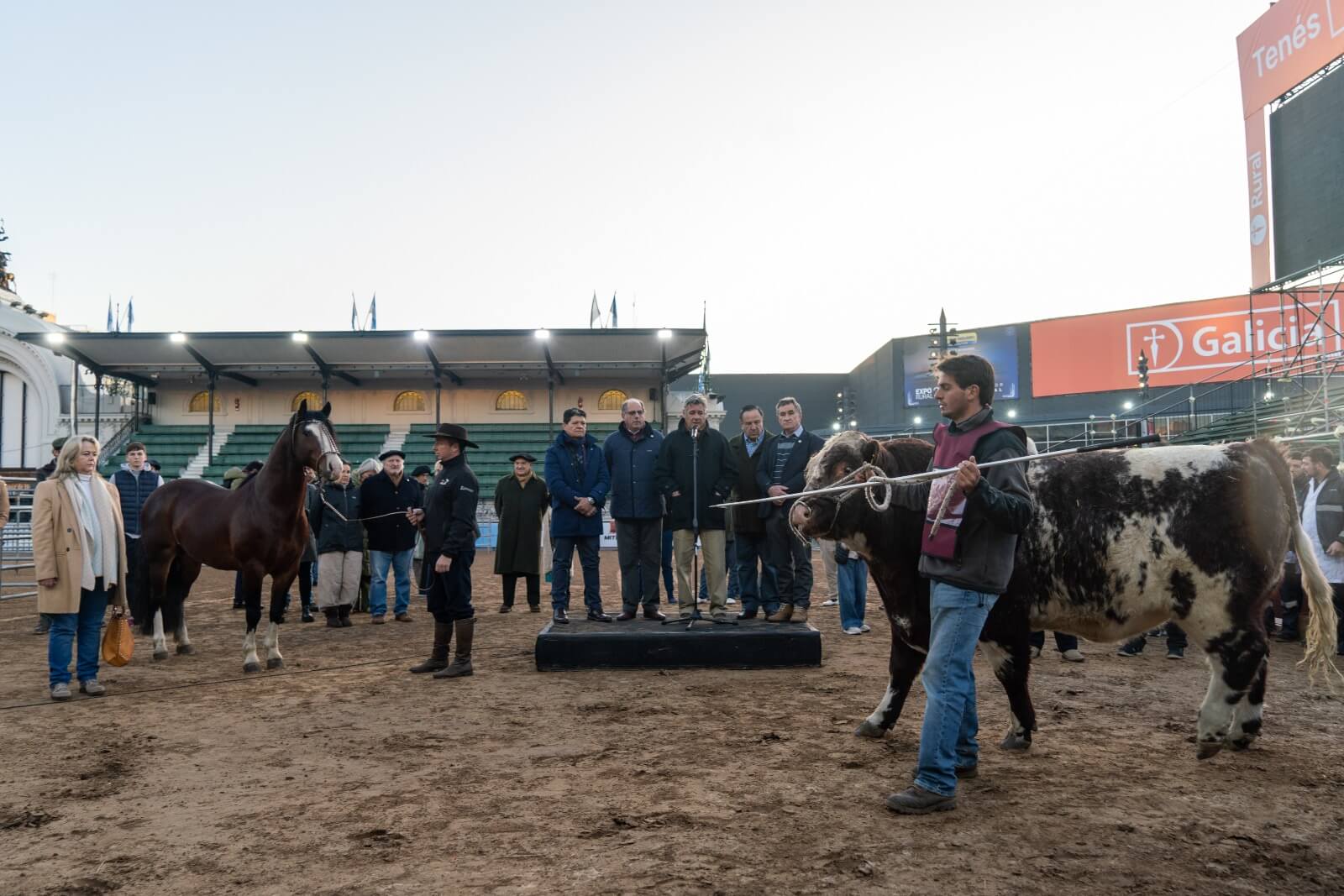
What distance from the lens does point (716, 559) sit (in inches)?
312

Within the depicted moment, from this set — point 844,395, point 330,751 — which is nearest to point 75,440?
point 330,751

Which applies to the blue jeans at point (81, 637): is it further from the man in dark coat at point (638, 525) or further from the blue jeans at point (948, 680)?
the blue jeans at point (948, 680)

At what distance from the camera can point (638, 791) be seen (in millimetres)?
3725

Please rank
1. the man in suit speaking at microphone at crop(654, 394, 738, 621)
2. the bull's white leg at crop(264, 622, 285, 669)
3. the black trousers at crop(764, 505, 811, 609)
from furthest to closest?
the black trousers at crop(764, 505, 811, 609) < the man in suit speaking at microphone at crop(654, 394, 738, 621) < the bull's white leg at crop(264, 622, 285, 669)

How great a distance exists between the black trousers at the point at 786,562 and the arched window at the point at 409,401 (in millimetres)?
26522

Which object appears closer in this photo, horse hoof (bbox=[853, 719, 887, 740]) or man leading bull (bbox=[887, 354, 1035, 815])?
man leading bull (bbox=[887, 354, 1035, 815])

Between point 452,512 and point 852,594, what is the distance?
4.37m

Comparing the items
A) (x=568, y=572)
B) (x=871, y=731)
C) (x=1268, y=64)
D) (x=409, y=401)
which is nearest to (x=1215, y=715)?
(x=871, y=731)

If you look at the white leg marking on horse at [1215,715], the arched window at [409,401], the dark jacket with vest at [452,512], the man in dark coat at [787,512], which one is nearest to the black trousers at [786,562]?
the man in dark coat at [787,512]

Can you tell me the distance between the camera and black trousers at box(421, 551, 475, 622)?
256 inches

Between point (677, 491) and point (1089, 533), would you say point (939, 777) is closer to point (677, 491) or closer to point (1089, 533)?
point (1089, 533)

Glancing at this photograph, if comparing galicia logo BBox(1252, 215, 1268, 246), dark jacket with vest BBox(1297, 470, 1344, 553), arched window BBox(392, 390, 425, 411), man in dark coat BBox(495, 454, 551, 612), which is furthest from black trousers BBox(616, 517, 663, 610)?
arched window BBox(392, 390, 425, 411)

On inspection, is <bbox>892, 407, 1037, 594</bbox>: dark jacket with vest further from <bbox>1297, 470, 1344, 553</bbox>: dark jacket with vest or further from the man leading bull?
<bbox>1297, 470, 1344, 553</bbox>: dark jacket with vest

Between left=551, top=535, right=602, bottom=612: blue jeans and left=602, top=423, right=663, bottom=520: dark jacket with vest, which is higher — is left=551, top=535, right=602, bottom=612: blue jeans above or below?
below
